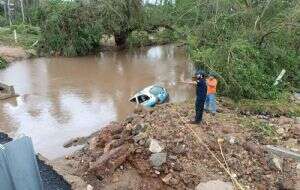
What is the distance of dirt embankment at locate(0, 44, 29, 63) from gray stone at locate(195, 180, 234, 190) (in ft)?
61.2

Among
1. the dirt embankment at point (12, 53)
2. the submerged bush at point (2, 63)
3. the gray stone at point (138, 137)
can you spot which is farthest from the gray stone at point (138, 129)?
the dirt embankment at point (12, 53)

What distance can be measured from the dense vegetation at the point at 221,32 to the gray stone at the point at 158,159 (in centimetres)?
538

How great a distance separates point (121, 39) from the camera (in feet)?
Result: 96.8

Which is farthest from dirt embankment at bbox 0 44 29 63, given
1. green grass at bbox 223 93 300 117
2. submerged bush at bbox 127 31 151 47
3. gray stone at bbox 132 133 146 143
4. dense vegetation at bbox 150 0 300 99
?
gray stone at bbox 132 133 146 143

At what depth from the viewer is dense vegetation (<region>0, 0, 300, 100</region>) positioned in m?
14.5

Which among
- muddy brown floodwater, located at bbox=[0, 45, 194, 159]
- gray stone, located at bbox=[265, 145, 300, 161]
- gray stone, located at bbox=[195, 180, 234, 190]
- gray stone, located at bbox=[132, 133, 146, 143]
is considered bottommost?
muddy brown floodwater, located at bbox=[0, 45, 194, 159]

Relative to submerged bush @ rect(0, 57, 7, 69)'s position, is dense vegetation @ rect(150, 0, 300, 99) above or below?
above

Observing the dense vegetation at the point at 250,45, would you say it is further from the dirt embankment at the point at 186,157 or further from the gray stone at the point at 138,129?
the gray stone at the point at 138,129

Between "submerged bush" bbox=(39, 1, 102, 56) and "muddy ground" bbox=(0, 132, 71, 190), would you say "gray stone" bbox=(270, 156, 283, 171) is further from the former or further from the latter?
"submerged bush" bbox=(39, 1, 102, 56)

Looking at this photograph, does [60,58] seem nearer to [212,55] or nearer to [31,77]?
[31,77]

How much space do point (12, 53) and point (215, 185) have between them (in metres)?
20.1

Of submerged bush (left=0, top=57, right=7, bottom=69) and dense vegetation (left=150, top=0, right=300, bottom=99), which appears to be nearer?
dense vegetation (left=150, top=0, right=300, bottom=99)

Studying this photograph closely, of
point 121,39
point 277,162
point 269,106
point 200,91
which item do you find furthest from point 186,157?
point 121,39

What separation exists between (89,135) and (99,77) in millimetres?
8714
